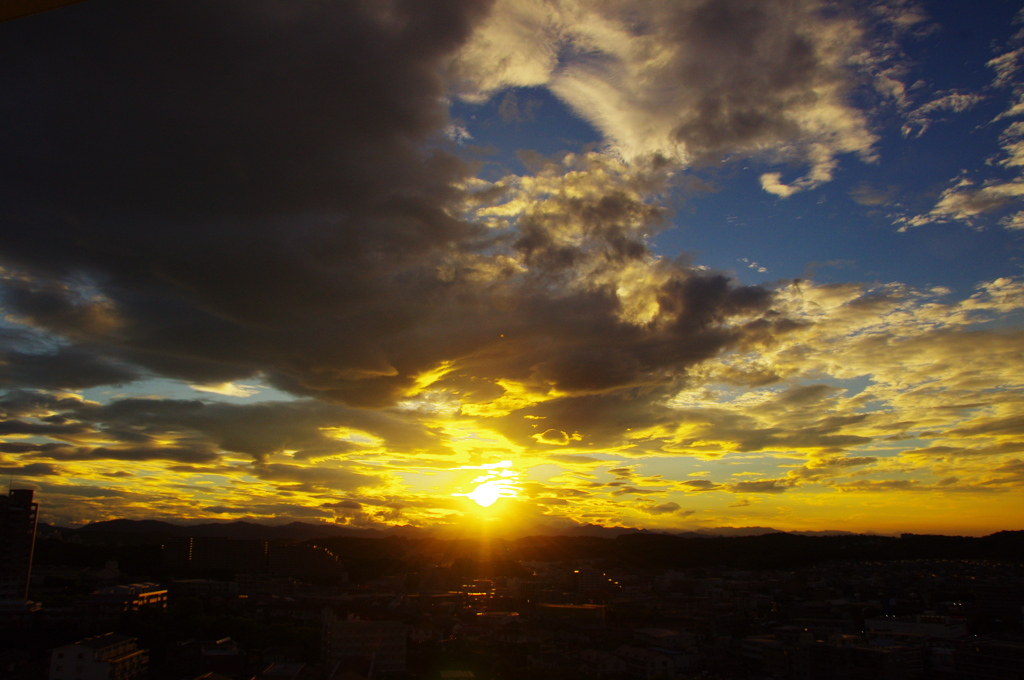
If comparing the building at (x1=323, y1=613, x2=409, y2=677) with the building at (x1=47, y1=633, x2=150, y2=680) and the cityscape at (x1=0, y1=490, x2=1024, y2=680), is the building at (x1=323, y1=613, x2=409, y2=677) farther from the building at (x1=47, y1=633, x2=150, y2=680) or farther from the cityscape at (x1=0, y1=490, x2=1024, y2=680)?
the building at (x1=47, y1=633, x2=150, y2=680)

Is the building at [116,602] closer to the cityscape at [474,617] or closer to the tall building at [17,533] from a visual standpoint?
the cityscape at [474,617]

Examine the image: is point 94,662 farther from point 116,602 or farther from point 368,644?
point 368,644

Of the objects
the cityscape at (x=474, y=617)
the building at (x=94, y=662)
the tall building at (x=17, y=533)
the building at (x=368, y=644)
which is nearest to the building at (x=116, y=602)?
the cityscape at (x=474, y=617)

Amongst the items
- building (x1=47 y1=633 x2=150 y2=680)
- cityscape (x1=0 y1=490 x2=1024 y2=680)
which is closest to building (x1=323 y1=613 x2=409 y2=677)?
cityscape (x1=0 y1=490 x2=1024 y2=680)

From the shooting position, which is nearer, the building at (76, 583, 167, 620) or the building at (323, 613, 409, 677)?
the building at (323, 613, 409, 677)

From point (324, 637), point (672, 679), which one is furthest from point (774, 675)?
point (324, 637)
